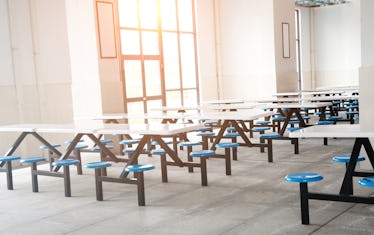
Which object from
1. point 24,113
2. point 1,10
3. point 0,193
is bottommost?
point 0,193

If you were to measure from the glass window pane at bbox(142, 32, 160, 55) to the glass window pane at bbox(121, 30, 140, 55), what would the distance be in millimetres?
256

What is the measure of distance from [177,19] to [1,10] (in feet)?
16.0

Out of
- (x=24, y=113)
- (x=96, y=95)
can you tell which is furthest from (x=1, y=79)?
(x=96, y=95)

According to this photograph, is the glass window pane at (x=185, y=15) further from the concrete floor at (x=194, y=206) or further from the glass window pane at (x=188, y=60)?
the concrete floor at (x=194, y=206)

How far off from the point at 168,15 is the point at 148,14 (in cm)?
75

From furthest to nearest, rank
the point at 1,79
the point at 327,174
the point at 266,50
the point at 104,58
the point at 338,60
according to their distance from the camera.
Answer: the point at 338,60, the point at 266,50, the point at 104,58, the point at 1,79, the point at 327,174

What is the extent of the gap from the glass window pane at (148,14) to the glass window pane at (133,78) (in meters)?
0.93

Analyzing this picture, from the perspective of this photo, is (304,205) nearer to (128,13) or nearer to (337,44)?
(128,13)

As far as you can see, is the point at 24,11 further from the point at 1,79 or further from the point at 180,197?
the point at 180,197

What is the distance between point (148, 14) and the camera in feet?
35.8

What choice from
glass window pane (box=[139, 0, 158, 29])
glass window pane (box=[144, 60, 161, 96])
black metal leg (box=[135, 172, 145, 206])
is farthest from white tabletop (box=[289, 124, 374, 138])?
glass window pane (box=[139, 0, 158, 29])

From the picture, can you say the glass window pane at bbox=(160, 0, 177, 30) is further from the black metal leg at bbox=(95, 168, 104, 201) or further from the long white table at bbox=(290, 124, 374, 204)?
the long white table at bbox=(290, 124, 374, 204)

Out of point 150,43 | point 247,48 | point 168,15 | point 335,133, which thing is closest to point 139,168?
point 335,133

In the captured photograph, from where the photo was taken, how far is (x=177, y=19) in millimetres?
11734
